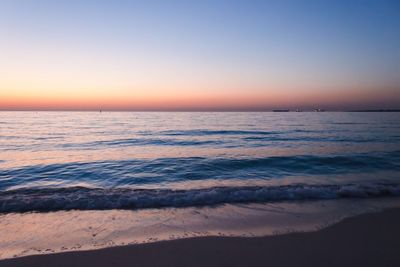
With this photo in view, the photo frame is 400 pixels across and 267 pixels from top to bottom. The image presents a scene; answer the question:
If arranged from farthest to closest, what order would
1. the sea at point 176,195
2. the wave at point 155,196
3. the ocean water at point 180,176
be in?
the ocean water at point 180,176 → the wave at point 155,196 → the sea at point 176,195

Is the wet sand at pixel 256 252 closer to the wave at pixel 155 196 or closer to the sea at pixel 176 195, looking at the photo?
the sea at pixel 176 195

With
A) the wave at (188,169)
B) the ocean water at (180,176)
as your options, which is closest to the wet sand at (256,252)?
the ocean water at (180,176)

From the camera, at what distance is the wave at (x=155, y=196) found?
7.68 m

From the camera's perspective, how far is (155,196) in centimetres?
847

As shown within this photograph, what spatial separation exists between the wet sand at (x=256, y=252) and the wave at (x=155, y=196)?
2848 millimetres

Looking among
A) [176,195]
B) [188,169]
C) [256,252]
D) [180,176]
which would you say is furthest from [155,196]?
[188,169]

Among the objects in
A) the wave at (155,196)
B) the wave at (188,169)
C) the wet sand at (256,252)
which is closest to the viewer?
the wet sand at (256,252)

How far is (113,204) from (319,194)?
6.70 m

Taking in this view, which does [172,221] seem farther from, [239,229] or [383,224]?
[383,224]

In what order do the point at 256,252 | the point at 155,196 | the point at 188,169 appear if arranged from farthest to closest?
the point at 188,169, the point at 155,196, the point at 256,252

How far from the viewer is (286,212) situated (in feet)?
22.7

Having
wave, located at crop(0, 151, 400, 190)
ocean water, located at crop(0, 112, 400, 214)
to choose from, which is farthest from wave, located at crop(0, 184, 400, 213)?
wave, located at crop(0, 151, 400, 190)

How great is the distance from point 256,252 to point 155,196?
464 centimetres

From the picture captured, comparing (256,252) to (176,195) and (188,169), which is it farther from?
(188,169)
